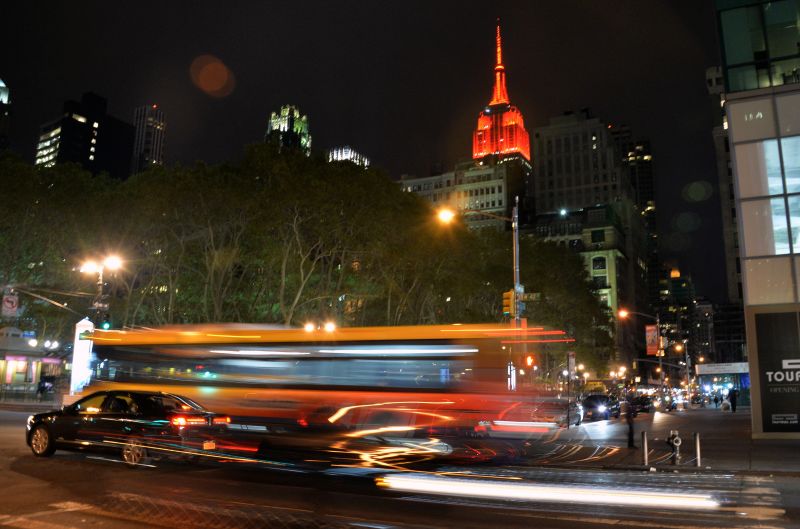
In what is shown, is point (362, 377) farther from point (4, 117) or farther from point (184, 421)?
point (4, 117)

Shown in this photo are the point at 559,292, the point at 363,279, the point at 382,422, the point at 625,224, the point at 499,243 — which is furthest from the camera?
the point at 625,224

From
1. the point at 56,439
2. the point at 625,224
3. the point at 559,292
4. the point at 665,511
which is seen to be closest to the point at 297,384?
the point at 56,439

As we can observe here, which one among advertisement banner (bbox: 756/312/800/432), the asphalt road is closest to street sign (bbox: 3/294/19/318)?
the asphalt road

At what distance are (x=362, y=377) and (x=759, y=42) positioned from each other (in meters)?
23.4

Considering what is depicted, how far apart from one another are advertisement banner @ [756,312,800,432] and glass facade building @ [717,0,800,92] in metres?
9.76

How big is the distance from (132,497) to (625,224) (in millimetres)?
168311

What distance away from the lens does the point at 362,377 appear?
1362 centimetres

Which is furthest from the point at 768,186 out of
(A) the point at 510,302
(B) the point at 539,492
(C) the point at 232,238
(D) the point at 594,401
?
(C) the point at 232,238

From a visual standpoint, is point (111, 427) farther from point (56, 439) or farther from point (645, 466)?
point (645, 466)

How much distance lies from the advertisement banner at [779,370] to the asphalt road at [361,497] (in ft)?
35.5

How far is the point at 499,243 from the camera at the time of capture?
58781 mm

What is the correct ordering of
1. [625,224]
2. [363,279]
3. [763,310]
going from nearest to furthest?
1. [763,310]
2. [363,279]
3. [625,224]

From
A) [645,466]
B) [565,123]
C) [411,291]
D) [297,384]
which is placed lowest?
[645,466]

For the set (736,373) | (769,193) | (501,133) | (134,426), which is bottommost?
(134,426)
